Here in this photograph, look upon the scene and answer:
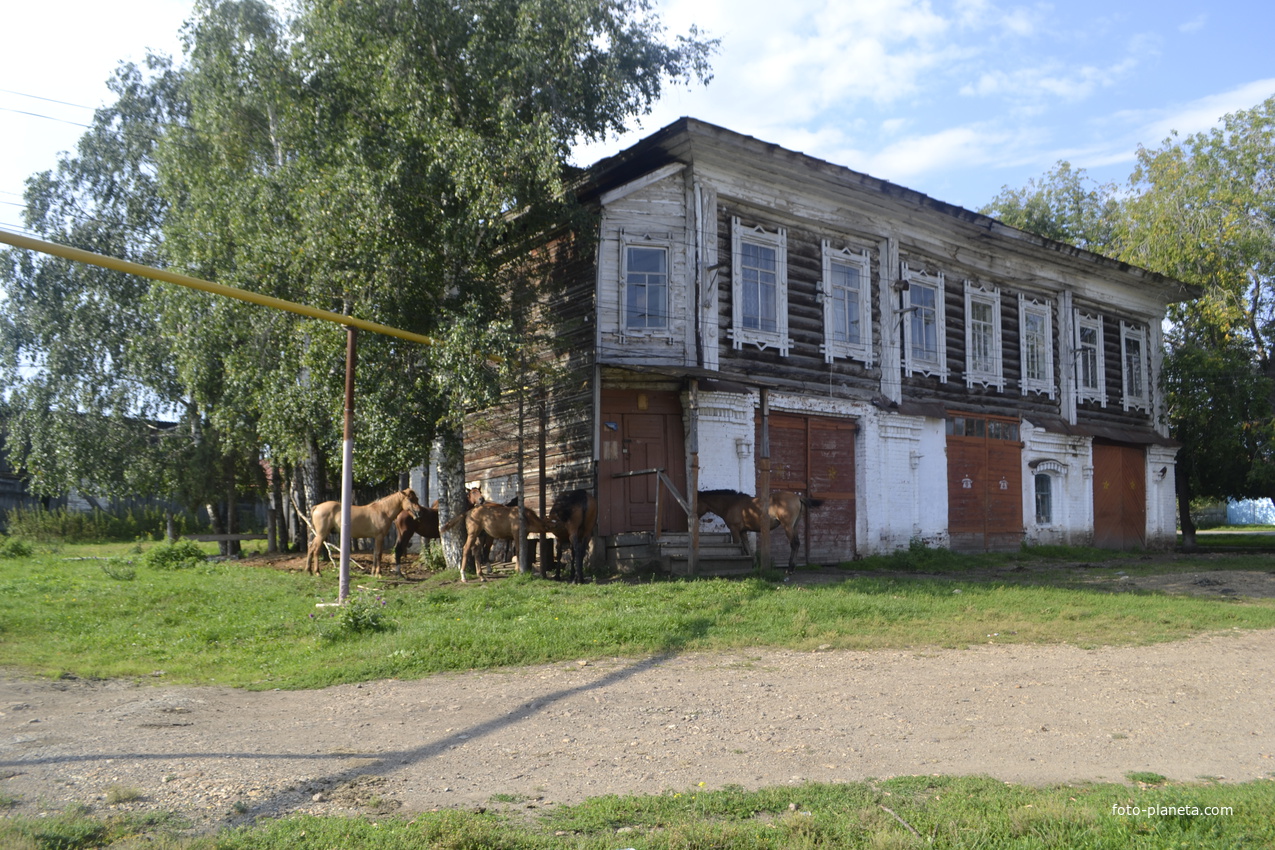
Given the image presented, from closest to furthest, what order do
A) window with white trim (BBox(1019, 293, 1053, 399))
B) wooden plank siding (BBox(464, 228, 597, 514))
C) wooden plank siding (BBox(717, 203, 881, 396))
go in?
1. wooden plank siding (BBox(464, 228, 597, 514))
2. wooden plank siding (BBox(717, 203, 881, 396))
3. window with white trim (BBox(1019, 293, 1053, 399))

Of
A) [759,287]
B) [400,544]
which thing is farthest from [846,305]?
[400,544]

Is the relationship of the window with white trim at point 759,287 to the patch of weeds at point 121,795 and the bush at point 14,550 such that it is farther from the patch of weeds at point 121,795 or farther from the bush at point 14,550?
the bush at point 14,550

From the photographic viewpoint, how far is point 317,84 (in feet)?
50.2

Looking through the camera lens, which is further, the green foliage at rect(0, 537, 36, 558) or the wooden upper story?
the green foliage at rect(0, 537, 36, 558)

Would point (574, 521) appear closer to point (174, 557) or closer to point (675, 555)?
point (675, 555)

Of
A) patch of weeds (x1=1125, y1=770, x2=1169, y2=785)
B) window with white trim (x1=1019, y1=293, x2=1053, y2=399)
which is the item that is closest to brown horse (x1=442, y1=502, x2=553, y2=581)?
patch of weeds (x1=1125, y1=770, x2=1169, y2=785)

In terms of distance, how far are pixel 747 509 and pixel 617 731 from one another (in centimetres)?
854

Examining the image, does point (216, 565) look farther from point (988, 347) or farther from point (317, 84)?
point (988, 347)

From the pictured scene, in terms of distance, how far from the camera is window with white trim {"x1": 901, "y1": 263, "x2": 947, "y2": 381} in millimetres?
20062

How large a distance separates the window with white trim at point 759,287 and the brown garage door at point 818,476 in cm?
154

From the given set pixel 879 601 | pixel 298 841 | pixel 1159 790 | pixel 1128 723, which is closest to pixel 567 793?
pixel 298 841

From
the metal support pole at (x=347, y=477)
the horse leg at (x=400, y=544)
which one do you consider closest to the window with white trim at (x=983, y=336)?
the horse leg at (x=400, y=544)

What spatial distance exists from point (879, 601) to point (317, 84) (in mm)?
12085

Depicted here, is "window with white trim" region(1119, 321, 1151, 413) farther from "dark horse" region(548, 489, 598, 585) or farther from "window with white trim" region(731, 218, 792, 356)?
"dark horse" region(548, 489, 598, 585)
